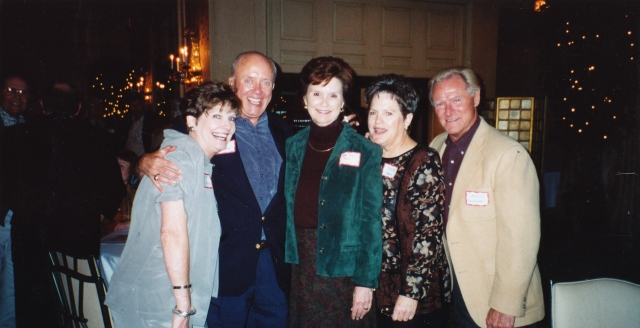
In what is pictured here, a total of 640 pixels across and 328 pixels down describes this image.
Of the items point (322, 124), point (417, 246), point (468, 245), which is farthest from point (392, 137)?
point (468, 245)

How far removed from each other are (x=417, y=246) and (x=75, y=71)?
12.3 meters

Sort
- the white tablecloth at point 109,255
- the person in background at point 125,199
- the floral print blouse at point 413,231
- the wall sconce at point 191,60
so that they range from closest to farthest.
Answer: the floral print blouse at point 413,231 < the white tablecloth at point 109,255 < the person in background at point 125,199 < the wall sconce at point 191,60

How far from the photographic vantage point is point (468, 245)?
174 cm

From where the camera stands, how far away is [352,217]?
1.65m

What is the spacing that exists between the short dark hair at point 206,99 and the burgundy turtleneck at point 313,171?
44 centimetres

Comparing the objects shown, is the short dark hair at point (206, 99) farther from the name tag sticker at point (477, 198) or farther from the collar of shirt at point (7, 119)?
the collar of shirt at point (7, 119)

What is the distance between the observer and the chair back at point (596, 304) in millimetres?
1304

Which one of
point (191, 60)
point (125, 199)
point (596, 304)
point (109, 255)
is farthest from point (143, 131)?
point (596, 304)

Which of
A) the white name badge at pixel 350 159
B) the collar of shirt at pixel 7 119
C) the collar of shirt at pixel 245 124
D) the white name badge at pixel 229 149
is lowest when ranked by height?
the white name badge at pixel 350 159

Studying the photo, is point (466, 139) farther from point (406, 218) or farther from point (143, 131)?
point (143, 131)

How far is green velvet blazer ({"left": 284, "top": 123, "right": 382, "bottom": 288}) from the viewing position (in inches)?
63.4

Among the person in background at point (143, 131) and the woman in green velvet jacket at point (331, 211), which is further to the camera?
the person in background at point (143, 131)

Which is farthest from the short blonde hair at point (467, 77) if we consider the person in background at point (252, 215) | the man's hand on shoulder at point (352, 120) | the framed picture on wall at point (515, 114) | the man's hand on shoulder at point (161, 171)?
the framed picture on wall at point (515, 114)

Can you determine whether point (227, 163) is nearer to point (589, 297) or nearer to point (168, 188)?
point (168, 188)
